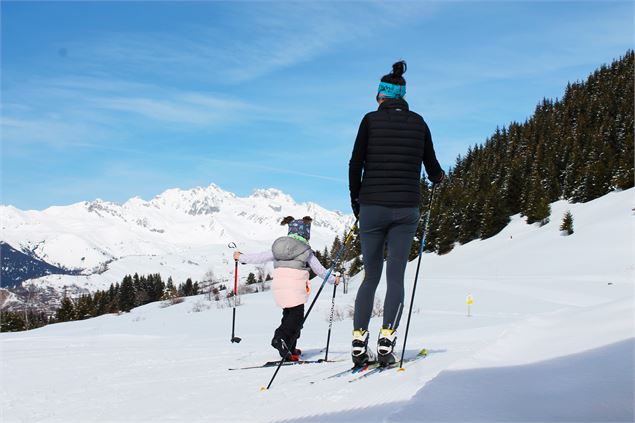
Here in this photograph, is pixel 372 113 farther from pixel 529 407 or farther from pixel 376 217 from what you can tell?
pixel 529 407

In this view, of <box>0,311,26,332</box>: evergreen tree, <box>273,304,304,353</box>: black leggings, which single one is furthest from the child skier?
<box>0,311,26,332</box>: evergreen tree

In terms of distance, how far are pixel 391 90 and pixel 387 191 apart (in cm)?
96

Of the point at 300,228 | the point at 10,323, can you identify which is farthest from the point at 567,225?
the point at 10,323

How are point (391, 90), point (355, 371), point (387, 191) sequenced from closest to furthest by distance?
point (387, 191) < point (355, 371) < point (391, 90)

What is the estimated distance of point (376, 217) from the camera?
4.37 metres

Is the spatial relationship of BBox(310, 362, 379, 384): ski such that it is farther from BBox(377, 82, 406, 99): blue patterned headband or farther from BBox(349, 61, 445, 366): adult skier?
BBox(377, 82, 406, 99): blue patterned headband

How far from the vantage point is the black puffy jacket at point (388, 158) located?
4.35m

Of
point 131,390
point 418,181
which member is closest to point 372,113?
point 418,181

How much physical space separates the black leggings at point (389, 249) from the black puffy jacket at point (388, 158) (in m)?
0.11

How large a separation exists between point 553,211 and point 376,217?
193 feet

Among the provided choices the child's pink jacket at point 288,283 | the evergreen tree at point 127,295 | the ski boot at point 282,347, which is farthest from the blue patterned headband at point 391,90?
the evergreen tree at point 127,295

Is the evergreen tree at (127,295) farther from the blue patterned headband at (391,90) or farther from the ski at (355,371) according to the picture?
the blue patterned headband at (391,90)

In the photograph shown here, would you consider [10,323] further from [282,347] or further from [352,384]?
[352,384]

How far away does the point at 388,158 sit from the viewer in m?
4.37
